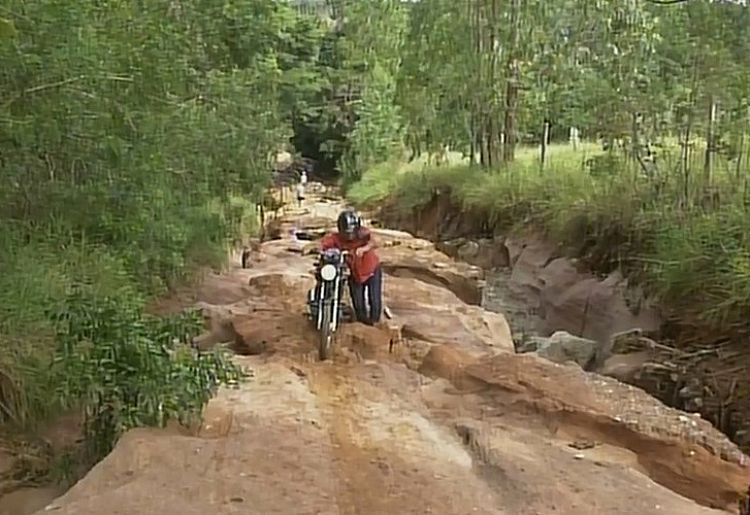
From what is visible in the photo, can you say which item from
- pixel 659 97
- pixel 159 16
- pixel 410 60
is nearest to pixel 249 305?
pixel 159 16

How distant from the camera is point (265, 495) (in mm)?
4031

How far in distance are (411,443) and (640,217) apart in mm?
6605

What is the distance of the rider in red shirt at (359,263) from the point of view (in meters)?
7.39

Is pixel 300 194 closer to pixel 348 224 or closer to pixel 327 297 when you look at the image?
pixel 348 224

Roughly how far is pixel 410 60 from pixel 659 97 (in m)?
9.13

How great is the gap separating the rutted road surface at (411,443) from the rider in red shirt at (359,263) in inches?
9.3

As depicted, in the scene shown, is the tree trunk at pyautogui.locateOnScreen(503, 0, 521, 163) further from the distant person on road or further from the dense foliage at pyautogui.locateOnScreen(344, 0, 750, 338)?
the distant person on road

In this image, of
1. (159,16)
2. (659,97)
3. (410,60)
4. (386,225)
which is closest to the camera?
(159,16)

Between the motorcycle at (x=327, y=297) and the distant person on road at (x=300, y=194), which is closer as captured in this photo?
the motorcycle at (x=327, y=297)

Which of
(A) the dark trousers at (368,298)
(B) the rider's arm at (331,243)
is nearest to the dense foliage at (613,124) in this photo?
(A) the dark trousers at (368,298)

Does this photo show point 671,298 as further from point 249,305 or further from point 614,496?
point 614,496

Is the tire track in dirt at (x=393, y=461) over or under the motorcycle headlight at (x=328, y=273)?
under

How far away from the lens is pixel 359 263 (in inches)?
291

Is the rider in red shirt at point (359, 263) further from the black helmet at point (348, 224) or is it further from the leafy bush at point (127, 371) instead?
the leafy bush at point (127, 371)
